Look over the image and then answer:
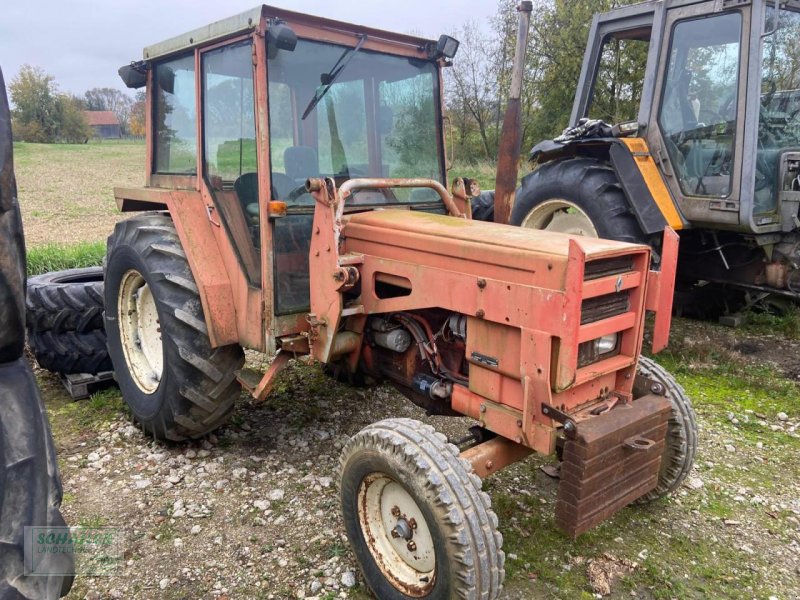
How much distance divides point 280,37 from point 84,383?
292 centimetres

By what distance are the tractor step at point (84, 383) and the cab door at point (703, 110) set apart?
4761mm

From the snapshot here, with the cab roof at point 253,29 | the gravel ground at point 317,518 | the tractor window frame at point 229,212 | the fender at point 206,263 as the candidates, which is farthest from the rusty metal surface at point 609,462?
the cab roof at point 253,29

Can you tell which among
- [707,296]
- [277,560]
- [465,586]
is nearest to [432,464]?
[465,586]

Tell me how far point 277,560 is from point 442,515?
0.97 metres

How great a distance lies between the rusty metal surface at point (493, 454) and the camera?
257 cm

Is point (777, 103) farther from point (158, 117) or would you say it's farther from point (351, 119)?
point (158, 117)

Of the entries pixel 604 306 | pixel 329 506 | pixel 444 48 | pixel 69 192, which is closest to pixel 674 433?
pixel 604 306

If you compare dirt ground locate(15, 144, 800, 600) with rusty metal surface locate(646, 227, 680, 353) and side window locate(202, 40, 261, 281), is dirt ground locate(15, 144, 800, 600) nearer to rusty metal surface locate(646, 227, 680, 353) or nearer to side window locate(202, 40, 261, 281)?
rusty metal surface locate(646, 227, 680, 353)

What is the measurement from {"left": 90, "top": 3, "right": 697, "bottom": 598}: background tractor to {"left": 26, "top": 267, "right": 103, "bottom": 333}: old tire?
0.44 m

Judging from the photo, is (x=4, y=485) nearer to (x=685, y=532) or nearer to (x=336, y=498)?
(x=336, y=498)

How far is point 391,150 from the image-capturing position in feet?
11.7

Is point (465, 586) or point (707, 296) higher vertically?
point (707, 296)

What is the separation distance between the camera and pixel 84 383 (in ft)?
14.3

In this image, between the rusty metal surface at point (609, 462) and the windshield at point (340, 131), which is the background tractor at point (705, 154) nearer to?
the windshield at point (340, 131)
